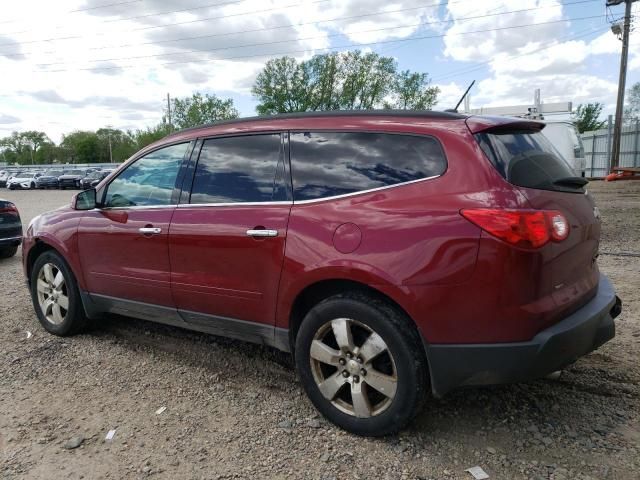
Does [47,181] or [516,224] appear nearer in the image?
[516,224]

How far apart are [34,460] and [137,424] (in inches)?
21.5

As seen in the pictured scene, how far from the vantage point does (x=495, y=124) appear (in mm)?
2717

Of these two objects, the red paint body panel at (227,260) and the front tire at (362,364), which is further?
the red paint body panel at (227,260)

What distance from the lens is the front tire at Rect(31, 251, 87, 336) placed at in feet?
14.7

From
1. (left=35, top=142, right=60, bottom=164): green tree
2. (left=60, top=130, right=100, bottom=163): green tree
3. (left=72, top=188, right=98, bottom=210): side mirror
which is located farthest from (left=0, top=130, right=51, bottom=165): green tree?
(left=72, top=188, right=98, bottom=210): side mirror

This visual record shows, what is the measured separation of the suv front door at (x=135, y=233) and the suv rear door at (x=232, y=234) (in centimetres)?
15

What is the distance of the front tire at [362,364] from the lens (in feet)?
8.67

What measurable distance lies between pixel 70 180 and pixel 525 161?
40.5 m

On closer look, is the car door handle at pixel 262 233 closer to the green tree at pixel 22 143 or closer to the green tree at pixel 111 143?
the green tree at pixel 111 143

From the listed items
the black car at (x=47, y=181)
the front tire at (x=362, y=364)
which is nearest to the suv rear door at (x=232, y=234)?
the front tire at (x=362, y=364)

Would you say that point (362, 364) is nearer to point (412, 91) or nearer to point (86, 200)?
point (86, 200)

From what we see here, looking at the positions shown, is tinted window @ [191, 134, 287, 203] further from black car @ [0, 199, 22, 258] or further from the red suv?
black car @ [0, 199, 22, 258]

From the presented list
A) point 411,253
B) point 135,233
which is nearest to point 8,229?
point 135,233

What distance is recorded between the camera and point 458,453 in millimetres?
2719
